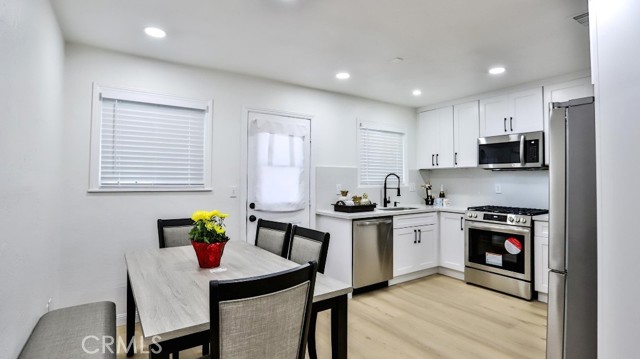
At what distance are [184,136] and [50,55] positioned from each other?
1205 millimetres

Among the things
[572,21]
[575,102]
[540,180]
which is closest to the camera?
[575,102]

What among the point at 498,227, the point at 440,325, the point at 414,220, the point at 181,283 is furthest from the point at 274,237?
the point at 498,227

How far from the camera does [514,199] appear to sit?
4.11 metres

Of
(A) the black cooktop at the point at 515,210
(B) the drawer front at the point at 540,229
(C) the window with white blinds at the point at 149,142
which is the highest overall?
(C) the window with white blinds at the point at 149,142

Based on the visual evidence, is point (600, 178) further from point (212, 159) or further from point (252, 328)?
point (212, 159)

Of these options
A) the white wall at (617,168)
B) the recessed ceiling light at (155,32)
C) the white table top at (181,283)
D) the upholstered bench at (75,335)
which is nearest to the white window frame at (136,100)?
the recessed ceiling light at (155,32)

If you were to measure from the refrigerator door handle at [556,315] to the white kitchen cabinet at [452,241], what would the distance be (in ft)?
7.60

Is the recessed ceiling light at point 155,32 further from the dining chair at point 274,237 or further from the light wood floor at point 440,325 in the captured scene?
the light wood floor at point 440,325

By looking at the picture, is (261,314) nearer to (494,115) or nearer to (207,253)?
(207,253)

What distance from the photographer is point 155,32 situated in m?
2.49

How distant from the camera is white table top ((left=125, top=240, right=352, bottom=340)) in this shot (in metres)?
1.18

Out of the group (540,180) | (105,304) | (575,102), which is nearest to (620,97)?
(575,102)

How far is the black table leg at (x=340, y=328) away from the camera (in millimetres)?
1592

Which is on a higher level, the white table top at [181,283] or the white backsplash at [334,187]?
the white backsplash at [334,187]
